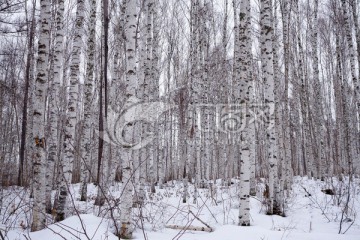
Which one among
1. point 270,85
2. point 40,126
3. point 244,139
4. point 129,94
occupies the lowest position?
point 244,139

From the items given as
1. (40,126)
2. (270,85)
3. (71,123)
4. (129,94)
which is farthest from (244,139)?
(40,126)

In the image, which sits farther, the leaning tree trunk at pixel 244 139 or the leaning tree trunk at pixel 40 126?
the leaning tree trunk at pixel 244 139

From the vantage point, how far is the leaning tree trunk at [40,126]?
4.48 metres

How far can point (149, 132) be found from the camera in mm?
12117

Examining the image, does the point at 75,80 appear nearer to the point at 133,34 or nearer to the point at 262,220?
the point at 133,34

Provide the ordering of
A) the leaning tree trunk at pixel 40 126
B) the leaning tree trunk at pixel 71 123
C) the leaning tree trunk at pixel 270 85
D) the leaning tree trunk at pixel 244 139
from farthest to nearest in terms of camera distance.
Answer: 1. the leaning tree trunk at pixel 270 85
2. the leaning tree trunk at pixel 71 123
3. the leaning tree trunk at pixel 244 139
4. the leaning tree trunk at pixel 40 126

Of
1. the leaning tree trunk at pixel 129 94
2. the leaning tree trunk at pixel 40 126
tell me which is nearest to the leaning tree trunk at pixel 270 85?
the leaning tree trunk at pixel 129 94

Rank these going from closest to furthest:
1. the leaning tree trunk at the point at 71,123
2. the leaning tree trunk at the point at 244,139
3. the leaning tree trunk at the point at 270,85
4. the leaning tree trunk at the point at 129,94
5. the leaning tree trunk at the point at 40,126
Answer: the leaning tree trunk at the point at 129,94, the leaning tree trunk at the point at 40,126, the leaning tree trunk at the point at 244,139, the leaning tree trunk at the point at 71,123, the leaning tree trunk at the point at 270,85

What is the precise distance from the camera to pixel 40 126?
4.70m

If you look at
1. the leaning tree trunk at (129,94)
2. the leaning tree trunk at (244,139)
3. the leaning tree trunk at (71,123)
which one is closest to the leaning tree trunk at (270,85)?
the leaning tree trunk at (244,139)

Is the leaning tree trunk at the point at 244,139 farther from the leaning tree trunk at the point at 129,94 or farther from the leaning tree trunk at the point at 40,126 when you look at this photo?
the leaning tree trunk at the point at 40,126

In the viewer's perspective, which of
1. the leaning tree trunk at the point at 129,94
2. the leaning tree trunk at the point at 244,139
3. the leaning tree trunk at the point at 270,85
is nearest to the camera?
the leaning tree trunk at the point at 129,94

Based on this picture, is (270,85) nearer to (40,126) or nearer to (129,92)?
(129,92)

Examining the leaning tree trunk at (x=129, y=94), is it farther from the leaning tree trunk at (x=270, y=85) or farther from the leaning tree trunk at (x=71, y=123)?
the leaning tree trunk at (x=270, y=85)
